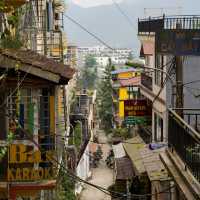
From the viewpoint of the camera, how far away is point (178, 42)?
1434 centimetres

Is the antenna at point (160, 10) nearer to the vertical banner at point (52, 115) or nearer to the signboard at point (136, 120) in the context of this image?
the signboard at point (136, 120)

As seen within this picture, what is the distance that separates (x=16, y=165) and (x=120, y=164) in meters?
14.9

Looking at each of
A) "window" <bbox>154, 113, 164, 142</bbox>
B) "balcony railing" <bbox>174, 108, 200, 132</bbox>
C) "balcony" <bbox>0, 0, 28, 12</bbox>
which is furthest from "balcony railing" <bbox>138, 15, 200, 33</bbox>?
"balcony" <bbox>0, 0, 28, 12</bbox>

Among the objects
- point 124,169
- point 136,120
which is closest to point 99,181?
point 124,169

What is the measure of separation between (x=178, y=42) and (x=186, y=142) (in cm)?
423

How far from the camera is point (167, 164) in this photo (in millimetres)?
12234

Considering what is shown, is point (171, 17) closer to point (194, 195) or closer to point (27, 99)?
point (27, 99)

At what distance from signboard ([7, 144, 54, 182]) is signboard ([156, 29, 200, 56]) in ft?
14.9

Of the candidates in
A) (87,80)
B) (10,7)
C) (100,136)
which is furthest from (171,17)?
(87,80)

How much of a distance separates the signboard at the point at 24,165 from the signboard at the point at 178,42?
453 centimetres

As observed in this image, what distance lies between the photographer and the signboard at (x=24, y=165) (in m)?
11.5

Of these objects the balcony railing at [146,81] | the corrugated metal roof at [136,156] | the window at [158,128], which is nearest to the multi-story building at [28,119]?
the corrugated metal roof at [136,156]

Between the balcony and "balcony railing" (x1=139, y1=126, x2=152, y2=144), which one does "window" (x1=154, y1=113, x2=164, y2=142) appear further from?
the balcony

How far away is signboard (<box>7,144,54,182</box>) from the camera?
37.7ft
